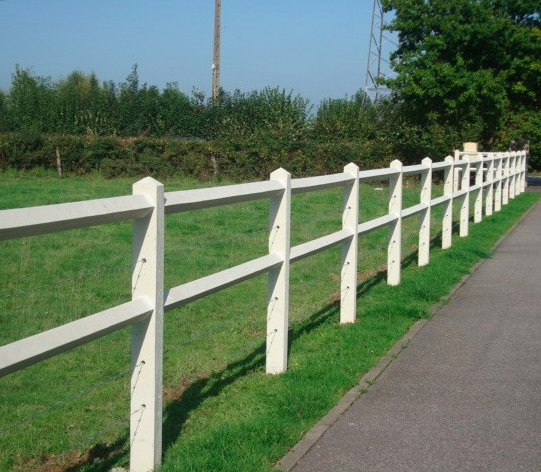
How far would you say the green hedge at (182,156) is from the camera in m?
29.6

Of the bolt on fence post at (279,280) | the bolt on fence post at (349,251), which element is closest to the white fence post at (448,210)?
the bolt on fence post at (349,251)

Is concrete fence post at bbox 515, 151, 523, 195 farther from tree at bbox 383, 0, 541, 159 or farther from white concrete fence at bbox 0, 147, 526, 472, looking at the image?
white concrete fence at bbox 0, 147, 526, 472

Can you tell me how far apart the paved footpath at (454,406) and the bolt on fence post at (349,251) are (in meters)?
0.69

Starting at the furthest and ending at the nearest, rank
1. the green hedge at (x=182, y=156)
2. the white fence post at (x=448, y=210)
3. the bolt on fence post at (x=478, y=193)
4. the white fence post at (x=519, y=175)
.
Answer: the green hedge at (x=182, y=156) < the white fence post at (x=519, y=175) < the bolt on fence post at (x=478, y=193) < the white fence post at (x=448, y=210)

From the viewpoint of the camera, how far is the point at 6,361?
3.48m

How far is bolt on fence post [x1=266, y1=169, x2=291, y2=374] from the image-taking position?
629cm

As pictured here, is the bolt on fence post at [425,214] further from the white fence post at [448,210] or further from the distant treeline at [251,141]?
the distant treeline at [251,141]

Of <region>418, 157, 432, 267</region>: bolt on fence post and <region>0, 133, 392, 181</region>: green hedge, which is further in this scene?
<region>0, 133, 392, 181</region>: green hedge

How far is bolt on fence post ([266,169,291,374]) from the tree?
26.0 m

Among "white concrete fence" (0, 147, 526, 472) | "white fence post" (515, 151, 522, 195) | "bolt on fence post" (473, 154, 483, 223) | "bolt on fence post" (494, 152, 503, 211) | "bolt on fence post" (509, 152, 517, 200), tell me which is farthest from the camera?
"white fence post" (515, 151, 522, 195)

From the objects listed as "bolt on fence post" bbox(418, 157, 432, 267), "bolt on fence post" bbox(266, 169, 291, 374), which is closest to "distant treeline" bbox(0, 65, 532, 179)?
"bolt on fence post" bbox(418, 157, 432, 267)

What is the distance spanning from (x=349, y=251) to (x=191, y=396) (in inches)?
105

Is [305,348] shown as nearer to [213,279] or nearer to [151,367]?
[213,279]

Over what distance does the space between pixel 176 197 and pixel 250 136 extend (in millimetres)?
25658
